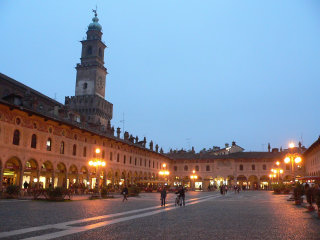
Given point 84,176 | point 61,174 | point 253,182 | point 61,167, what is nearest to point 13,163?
point 61,167

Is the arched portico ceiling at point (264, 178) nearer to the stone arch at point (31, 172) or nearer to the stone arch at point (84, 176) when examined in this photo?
the stone arch at point (84, 176)

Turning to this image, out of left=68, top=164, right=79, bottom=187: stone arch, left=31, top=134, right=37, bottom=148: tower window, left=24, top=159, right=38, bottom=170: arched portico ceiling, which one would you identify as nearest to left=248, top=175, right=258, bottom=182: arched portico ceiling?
left=68, top=164, right=79, bottom=187: stone arch

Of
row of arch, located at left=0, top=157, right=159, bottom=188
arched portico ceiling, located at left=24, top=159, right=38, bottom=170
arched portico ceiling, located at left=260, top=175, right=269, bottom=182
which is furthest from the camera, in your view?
arched portico ceiling, located at left=260, top=175, right=269, bottom=182

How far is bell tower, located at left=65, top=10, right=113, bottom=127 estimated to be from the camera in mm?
74375

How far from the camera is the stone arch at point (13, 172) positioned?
28.1 meters

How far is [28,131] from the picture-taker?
29.5 m

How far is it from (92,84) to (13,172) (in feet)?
163

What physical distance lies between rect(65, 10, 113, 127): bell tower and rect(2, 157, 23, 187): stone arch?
4330 centimetres

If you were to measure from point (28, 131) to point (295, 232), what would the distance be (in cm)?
2584

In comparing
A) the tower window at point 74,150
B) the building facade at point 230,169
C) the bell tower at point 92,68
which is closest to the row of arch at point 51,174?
the tower window at point 74,150

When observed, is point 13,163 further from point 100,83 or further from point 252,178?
point 252,178

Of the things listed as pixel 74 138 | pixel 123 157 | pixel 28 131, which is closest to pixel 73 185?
pixel 74 138

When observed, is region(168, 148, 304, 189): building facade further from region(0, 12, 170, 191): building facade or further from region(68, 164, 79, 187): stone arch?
region(68, 164, 79, 187): stone arch

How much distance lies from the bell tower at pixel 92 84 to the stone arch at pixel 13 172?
142 ft
